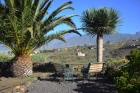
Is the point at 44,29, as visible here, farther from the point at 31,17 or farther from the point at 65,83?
the point at 65,83

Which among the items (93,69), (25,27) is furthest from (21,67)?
(93,69)

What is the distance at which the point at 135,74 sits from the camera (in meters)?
6.52

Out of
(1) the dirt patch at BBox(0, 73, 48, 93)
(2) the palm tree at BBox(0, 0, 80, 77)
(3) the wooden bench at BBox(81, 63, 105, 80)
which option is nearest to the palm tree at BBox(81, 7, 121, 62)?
(2) the palm tree at BBox(0, 0, 80, 77)

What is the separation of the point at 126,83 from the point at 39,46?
784 centimetres

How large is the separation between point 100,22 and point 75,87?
6.05 m

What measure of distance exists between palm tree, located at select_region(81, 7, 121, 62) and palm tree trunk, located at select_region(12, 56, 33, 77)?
402 centimetres

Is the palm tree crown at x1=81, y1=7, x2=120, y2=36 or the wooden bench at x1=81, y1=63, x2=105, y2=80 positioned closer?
the wooden bench at x1=81, y1=63, x2=105, y2=80

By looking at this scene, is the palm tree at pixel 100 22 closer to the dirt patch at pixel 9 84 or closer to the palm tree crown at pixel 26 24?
the palm tree crown at pixel 26 24

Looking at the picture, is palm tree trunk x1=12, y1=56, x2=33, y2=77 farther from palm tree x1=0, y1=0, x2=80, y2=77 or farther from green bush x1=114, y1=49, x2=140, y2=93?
green bush x1=114, y1=49, x2=140, y2=93

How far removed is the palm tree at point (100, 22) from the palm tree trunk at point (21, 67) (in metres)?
4.02

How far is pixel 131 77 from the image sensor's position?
6.45m

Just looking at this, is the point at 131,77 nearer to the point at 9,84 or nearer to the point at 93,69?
the point at 93,69

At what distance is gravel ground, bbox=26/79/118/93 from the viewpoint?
29.4 ft

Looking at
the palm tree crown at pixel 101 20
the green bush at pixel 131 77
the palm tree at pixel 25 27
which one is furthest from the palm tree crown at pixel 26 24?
the green bush at pixel 131 77
